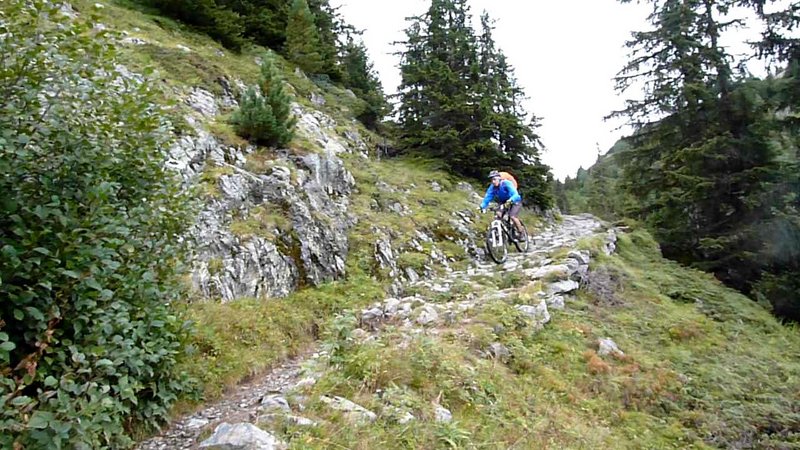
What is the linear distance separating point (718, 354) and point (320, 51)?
2256 cm

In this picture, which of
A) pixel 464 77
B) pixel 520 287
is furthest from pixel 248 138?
pixel 464 77

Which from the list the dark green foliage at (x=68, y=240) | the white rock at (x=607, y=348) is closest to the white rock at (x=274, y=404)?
the dark green foliage at (x=68, y=240)

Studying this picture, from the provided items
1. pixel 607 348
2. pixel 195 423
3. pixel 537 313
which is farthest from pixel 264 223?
pixel 607 348

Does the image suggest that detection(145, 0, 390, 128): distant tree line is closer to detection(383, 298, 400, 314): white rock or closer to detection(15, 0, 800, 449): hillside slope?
detection(15, 0, 800, 449): hillside slope

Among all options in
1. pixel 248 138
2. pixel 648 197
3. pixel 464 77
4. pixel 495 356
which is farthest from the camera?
pixel 464 77

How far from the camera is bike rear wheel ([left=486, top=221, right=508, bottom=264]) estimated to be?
1328 centimetres

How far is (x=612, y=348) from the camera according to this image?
9188mm

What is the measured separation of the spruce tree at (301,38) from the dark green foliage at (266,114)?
1111 centimetres

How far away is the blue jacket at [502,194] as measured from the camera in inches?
513

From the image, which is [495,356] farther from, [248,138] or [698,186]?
[698,186]

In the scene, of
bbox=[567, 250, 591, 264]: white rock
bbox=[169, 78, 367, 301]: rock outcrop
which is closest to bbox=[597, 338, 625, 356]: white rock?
bbox=[567, 250, 591, 264]: white rock

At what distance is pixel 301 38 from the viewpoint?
23.5 meters

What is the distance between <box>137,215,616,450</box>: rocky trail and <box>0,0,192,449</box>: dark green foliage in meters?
0.76

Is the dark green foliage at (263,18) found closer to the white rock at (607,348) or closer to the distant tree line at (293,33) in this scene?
the distant tree line at (293,33)
